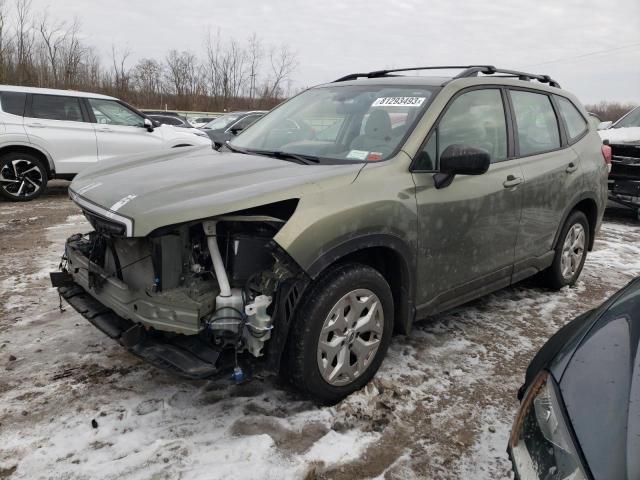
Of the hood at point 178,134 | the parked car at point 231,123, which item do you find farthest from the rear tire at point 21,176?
the parked car at point 231,123

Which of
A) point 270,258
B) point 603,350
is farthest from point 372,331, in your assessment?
point 603,350

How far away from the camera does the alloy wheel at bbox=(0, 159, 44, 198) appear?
8.30m

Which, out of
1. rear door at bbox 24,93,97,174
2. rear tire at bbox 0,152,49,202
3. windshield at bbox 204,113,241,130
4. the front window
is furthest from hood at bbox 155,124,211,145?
windshield at bbox 204,113,241,130

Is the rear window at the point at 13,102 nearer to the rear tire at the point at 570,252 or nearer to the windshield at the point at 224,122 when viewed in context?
the windshield at the point at 224,122

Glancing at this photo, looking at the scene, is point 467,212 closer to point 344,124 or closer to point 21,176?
point 344,124

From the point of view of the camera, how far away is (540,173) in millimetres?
3939

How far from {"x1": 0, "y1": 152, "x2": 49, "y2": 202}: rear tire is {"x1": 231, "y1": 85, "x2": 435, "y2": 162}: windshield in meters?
6.05

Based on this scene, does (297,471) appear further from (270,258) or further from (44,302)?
(44,302)

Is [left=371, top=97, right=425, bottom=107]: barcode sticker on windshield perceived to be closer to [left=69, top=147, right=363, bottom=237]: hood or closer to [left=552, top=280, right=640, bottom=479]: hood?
[left=69, top=147, right=363, bottom=237]: hood

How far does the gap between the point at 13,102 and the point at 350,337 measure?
26.6 feet

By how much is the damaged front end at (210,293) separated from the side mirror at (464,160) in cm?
102

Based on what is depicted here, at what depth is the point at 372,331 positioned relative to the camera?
2906 mm

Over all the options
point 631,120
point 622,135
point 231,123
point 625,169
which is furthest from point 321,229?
point 231,123

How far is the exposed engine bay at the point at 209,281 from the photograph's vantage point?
243 cm
